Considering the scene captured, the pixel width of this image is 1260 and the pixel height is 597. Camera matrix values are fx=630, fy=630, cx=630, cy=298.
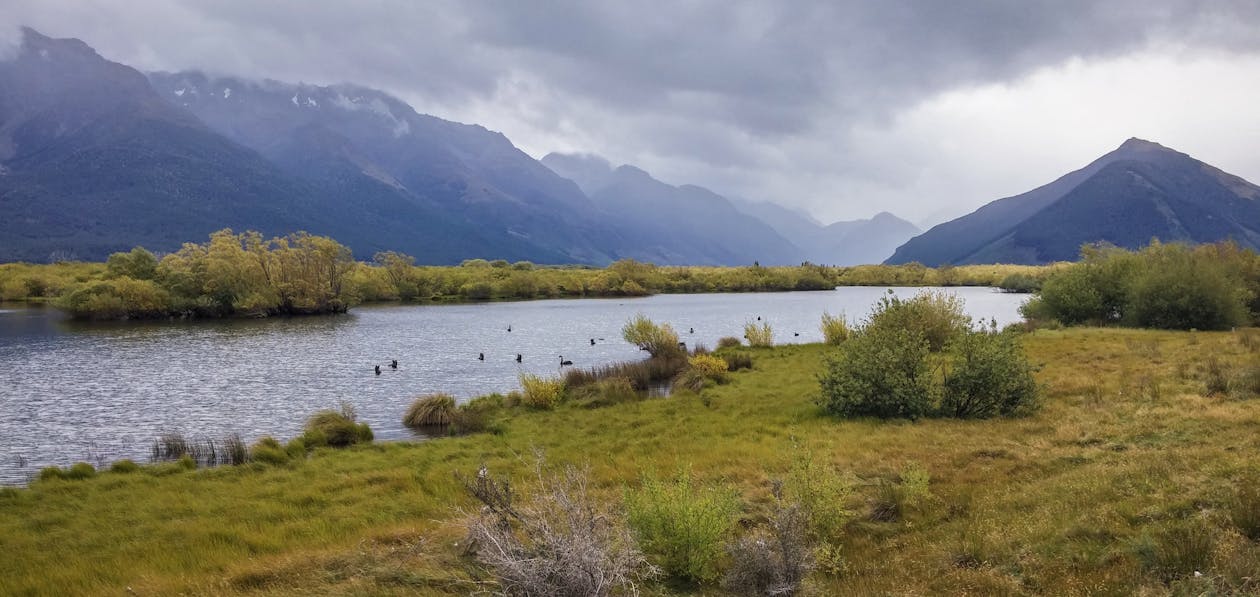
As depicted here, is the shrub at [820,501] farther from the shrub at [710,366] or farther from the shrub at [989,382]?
the shrub at [710,366]

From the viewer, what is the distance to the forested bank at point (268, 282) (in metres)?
65.3

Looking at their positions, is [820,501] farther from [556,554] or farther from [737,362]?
[737,362]

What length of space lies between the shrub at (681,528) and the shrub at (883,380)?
11421 mm

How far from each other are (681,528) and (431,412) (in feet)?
54.5

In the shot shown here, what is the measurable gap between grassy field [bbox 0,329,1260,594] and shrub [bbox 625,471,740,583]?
53 cm

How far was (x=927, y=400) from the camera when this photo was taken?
1844 cm

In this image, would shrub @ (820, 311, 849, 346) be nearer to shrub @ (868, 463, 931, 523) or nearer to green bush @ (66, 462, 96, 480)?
shrub @ (868, 463, 931, 523)

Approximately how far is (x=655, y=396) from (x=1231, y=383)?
719 inches

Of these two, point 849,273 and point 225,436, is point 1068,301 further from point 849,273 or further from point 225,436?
point 849,273

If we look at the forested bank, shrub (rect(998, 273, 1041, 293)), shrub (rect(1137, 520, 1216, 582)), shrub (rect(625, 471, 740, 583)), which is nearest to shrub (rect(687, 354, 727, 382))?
shrub (rect(625, 471, 740, 583))

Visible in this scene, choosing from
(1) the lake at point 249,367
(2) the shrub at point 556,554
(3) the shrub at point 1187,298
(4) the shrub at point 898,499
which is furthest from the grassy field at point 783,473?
(3) the shrub at point 1187,298

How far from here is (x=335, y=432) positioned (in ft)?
64.5

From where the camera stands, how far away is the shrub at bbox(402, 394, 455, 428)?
22.3 m

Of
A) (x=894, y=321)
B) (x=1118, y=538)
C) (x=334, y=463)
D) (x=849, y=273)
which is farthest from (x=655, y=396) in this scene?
(x=849, y=273)
